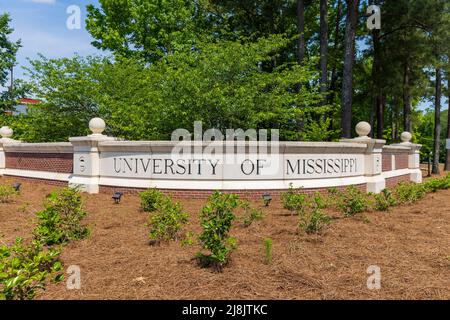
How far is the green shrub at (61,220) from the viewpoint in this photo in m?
4.54

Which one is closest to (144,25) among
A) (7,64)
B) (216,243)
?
(7,64)

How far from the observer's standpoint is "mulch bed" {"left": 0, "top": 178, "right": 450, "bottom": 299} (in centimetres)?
329

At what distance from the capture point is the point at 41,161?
11.2m

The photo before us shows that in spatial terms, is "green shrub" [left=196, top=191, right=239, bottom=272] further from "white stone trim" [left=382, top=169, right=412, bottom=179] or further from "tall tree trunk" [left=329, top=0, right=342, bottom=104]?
"tall tree trunk" [left=329, top=0, right=342, bottom=104]

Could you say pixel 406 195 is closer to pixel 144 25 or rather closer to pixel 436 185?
pixel 436 185

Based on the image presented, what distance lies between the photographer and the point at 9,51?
93.5 feet

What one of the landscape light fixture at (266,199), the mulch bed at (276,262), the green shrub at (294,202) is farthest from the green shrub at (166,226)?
the landscape light fixture at (266,199)

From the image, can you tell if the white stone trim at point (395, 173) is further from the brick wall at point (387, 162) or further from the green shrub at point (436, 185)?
the green shrub at point (436, 185)

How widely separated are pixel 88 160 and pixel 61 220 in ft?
15.3

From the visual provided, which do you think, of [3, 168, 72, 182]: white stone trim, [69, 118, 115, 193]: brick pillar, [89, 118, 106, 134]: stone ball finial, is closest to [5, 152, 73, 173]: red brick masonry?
[3, 168, 72, 182]: white stone trim

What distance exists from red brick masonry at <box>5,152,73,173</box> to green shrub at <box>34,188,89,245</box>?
5361 millimetres
